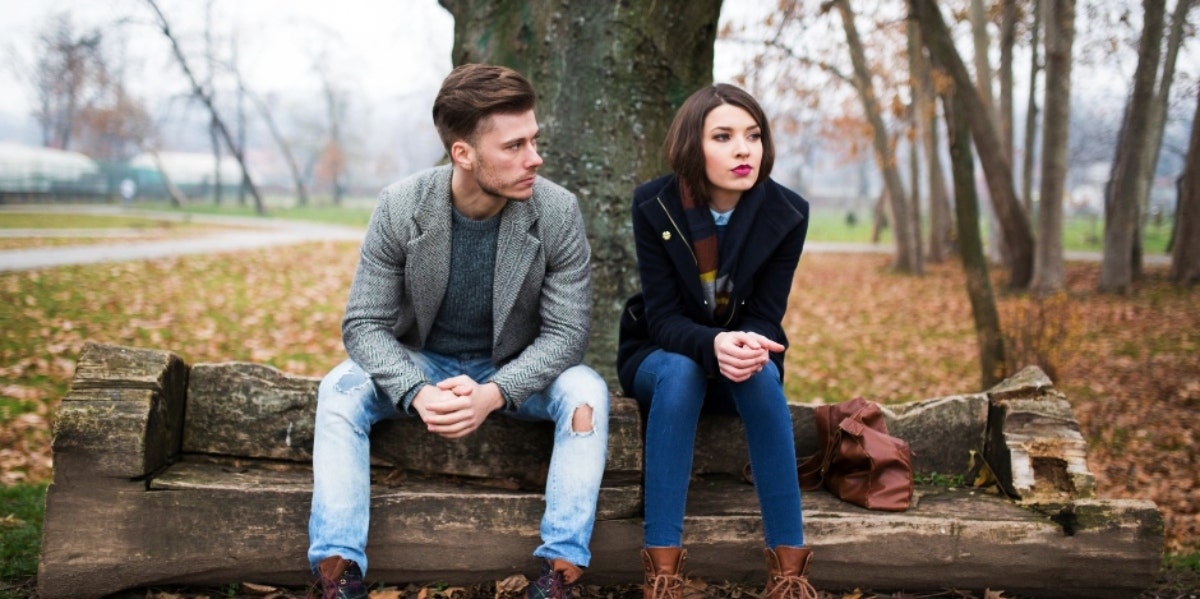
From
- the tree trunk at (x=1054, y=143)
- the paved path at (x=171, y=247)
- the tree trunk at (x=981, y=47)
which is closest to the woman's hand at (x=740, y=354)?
the tree trunk at (x=1054, y=143)

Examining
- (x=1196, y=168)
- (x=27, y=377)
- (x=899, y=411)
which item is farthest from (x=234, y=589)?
(x=1196, y=168)

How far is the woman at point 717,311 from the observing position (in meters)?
3.01

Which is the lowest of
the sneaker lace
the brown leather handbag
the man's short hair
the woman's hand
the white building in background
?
the sneaker lace

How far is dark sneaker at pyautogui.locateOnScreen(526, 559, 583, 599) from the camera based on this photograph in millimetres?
2924

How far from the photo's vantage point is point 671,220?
3328mm

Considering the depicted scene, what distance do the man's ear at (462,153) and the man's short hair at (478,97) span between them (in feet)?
0.07

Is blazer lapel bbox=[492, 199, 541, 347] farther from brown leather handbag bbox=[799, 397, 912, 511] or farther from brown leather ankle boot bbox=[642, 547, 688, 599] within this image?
brown leather handbag bbox=[799, 397, 912, 511]

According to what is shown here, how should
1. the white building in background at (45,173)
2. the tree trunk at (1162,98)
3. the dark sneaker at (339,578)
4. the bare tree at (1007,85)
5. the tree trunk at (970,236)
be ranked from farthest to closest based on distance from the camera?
the white building in background at (45,173)
the bare tree at (1007,85)
the tree trunk at (1162,98)
the tree trunk at (970,236)
the dark sneaker at (339,578)

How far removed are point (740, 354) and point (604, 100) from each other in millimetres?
2069

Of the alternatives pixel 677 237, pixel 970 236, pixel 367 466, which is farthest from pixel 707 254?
pixel 970 236

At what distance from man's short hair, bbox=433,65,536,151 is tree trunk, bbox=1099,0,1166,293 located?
11.0m

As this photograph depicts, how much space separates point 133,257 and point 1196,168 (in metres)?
14.7

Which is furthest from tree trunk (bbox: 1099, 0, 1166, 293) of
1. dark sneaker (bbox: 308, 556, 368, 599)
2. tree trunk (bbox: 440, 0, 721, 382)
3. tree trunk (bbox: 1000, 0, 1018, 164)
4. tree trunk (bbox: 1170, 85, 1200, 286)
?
dark sneaker (bbox: 308, 556, 368, 599)

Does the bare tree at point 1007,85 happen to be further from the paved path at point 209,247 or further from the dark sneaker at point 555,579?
the dark sneaker at point 555,579
